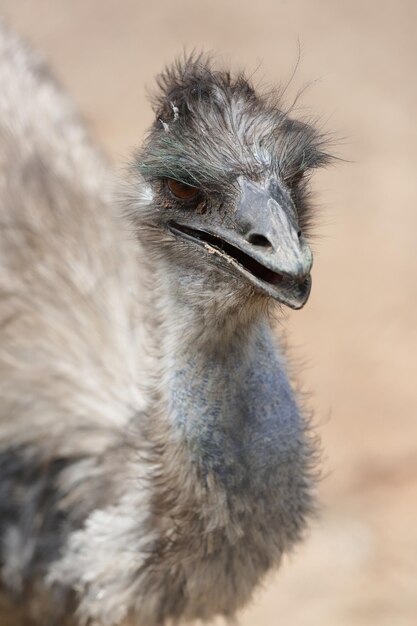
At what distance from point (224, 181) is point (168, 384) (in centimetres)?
41

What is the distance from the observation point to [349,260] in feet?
14.7

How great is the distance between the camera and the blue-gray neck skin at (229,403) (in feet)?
6.84

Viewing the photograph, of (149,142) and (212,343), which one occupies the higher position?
(149,142)

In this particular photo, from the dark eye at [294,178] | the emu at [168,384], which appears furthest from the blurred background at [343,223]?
the emu at [168,384]

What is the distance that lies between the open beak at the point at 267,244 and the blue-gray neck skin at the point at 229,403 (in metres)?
0.16

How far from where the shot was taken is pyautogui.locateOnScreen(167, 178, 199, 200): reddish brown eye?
2.01 m

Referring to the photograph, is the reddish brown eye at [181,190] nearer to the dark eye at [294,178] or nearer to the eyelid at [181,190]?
the eyelid at [181,190]

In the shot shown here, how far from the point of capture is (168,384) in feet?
7.10

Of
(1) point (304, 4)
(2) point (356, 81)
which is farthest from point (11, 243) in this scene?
(1) point (304, 4)

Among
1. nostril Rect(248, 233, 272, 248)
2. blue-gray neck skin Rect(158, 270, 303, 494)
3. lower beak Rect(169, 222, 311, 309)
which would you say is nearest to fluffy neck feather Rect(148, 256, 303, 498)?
blue-gray neck skin Rect(158, 270, 303, 494)

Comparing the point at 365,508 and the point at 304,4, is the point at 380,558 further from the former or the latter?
the point at 304,4

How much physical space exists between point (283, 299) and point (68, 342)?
3.58 ft

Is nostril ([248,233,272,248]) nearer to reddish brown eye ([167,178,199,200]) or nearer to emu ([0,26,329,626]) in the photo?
emu ([0,26,329,626])

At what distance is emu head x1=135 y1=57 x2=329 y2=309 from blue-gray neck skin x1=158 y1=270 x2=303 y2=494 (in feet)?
0.36
